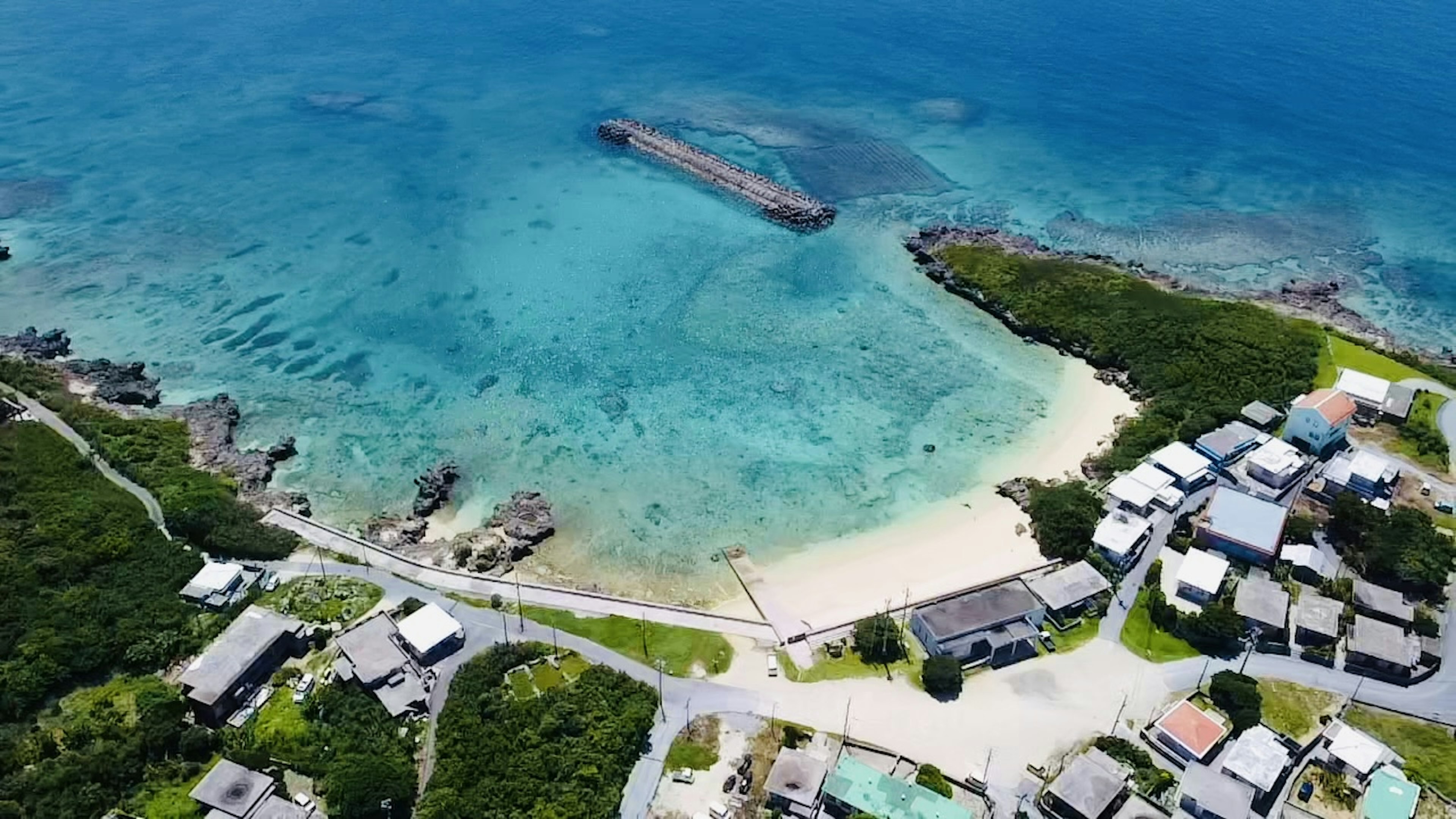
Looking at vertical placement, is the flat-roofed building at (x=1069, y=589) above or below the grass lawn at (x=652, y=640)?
above

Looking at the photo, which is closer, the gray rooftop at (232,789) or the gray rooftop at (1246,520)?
the gray rooftop at (232,789)

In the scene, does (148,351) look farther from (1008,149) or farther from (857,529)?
(1008,149)

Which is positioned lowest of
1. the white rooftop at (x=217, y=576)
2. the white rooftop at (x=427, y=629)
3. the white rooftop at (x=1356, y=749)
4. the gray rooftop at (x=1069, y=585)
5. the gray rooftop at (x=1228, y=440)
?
the white rooftop at (x=217, y=576)

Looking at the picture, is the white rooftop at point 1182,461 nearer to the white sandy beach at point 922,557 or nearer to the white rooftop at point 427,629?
the white sandy beach at point 922,557

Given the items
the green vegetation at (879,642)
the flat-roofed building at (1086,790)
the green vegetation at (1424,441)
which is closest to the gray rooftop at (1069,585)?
the green vegetation at (879,642)

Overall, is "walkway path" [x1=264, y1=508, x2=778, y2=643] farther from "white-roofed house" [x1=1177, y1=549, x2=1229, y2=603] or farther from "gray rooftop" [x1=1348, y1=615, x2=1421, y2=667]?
"gray rooftop" [x1=1348, y1=615, x2=1421, y2=667]

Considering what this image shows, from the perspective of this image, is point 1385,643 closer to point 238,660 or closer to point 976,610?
point 976,610

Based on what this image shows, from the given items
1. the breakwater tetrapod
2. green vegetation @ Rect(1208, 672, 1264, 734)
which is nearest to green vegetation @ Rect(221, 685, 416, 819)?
green vegetation @ Rect(1208, 672, 1264, 734)
